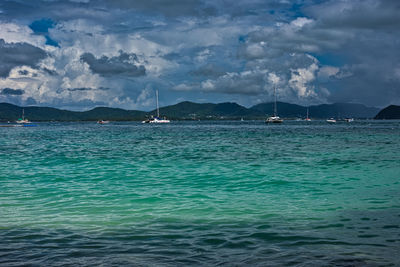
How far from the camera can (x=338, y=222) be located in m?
14.2

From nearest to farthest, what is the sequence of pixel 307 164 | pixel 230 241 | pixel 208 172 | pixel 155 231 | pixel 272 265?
pixel 272 265, pixel 230 241, pixel 155 231, pixel 208 172, pixel 307 164

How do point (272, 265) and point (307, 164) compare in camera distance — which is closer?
point (272, 265)

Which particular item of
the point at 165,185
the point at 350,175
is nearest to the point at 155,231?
the point at 165,185

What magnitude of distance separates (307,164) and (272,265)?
25529 mm

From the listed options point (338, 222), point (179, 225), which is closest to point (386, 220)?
point (338, 222)

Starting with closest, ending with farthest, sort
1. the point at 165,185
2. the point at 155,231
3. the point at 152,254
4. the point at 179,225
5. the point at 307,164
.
Answer: the point at 152,254
the point at 155,231
the point at 179,225
the point at 165,185
the point at 307,164

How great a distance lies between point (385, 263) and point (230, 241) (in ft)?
14.0

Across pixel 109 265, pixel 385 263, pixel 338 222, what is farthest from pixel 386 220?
pixel 109 265

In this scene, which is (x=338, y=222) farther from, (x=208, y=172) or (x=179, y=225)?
(x=208, y=172)

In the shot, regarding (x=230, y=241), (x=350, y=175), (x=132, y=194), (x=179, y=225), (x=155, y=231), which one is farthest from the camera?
(x=350, y=175)

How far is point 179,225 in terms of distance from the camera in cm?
1388

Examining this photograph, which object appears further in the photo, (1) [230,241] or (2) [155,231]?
(2) [155,231]

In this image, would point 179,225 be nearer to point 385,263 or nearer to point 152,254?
point 152,254

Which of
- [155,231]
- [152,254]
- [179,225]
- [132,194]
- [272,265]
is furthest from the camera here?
[132,194]
